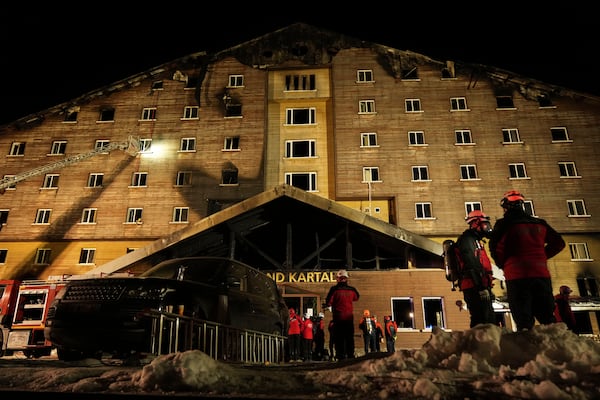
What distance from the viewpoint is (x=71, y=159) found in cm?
2917

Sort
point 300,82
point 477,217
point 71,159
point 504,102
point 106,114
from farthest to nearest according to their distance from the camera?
point 106,114 < point 300,82 < point 504,102 < point 71,159 < point 477,217

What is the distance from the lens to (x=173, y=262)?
7.38 m

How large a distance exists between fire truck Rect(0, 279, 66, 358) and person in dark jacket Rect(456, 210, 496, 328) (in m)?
12.4

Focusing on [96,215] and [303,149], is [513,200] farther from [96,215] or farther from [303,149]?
[96,215]

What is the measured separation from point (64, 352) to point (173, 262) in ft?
7.39

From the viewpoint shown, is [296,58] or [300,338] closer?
[300,338]

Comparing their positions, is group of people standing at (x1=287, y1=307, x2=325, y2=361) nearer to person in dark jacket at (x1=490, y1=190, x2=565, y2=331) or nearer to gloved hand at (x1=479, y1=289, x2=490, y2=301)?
gloved hand at (x1=479, y1=289, x2=490, y2=301)

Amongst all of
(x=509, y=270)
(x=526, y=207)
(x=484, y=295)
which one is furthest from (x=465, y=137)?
(x=509, y=270)

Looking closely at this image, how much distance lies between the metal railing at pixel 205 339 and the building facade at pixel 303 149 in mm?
21239

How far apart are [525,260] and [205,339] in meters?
4.27

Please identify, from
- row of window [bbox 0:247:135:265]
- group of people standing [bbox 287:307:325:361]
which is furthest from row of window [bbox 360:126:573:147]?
row of window [bbox 0:247:135:265]

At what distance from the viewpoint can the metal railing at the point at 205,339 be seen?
4.75 m

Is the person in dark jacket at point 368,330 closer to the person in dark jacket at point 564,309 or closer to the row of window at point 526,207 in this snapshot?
the person in dark jacket at point 564,309

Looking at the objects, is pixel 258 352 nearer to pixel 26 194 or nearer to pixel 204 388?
pixel 204 388
